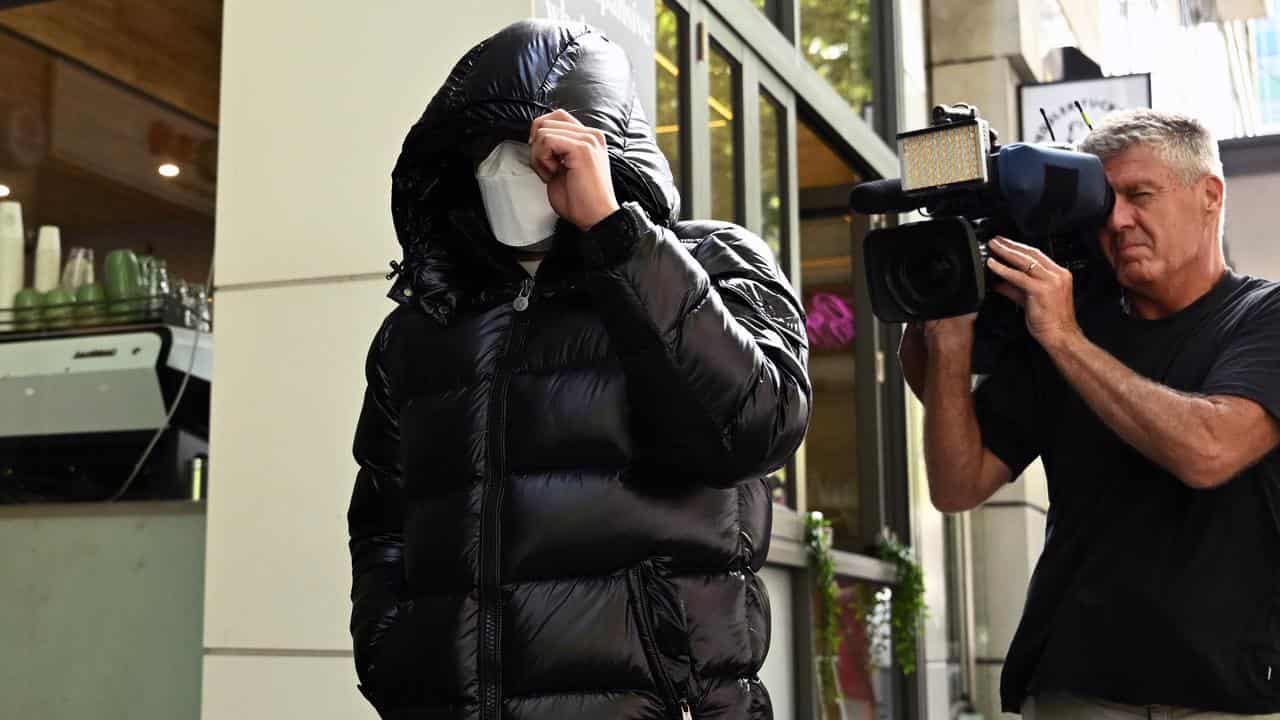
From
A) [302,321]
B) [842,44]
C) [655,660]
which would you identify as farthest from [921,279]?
[842,44]

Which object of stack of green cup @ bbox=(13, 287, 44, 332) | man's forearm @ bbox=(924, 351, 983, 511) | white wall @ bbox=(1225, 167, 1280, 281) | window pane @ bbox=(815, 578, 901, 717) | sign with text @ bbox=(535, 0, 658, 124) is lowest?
window pane @ bbox=(815, 578, 901, 717)

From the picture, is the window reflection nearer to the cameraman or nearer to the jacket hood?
the cameraman

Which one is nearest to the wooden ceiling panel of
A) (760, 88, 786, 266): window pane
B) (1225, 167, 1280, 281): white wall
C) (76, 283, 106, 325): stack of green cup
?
(76, 283, 106, 325): stack of green cup

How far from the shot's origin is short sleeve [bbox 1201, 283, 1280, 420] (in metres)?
2.70

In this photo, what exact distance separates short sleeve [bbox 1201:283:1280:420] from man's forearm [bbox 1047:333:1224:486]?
6cm

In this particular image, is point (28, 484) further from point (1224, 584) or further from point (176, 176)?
point (1224, 584)

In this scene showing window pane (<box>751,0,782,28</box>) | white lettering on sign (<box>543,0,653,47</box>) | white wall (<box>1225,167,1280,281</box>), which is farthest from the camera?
white wall (<box>1225,167,1280,281</box>)

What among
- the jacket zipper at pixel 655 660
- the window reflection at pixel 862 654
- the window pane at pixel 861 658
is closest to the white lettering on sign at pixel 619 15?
the jacket zipper at pixel 655 660

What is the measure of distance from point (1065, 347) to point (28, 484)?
2811mm

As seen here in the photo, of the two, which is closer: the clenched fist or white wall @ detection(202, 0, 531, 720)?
the clenched fist

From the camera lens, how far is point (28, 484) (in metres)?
4.24

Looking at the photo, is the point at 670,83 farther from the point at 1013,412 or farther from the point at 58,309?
the point at 1013,412

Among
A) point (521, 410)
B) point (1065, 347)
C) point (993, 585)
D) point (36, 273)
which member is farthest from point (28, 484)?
point (993, 585)

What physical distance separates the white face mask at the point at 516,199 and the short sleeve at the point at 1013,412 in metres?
1.11
